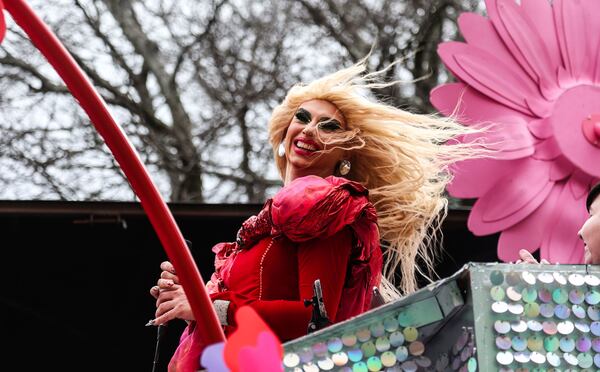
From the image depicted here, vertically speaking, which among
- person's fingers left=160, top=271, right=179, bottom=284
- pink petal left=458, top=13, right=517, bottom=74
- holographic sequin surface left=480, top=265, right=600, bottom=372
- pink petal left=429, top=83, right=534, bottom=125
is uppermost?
pink petal left=458, top=13, right=517, bottom=74

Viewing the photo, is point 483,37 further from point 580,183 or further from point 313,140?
point 313,140

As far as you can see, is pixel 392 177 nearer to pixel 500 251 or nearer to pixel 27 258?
pixel 500 251

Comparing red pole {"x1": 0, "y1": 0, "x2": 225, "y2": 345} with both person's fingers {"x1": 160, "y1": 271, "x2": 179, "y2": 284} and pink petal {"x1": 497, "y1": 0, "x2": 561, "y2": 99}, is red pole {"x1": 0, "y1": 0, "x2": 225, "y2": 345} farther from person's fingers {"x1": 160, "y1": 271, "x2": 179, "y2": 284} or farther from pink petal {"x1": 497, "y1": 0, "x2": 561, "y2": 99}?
pink petal {"x1": 497, "y1": 0, "x2": 561, "y2": 99}

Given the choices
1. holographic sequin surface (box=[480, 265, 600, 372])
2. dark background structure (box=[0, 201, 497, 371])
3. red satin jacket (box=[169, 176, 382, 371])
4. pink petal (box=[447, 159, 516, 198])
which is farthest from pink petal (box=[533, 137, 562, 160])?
holographic sequin surface (box=[480, 265, 600, 372])

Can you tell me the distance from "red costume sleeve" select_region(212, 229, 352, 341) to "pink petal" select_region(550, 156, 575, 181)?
6.14ft

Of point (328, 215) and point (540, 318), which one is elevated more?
point (328, 215)

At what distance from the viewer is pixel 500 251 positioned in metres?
4.54

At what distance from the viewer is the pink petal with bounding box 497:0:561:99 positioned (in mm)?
4703

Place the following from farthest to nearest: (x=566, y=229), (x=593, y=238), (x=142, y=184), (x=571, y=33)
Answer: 1. (x=571, y=33)
2. (x=566, y=229)
3. (x=593, y=238)
4. (x=142, y=184)

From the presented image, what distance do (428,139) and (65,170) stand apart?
253 centimetres

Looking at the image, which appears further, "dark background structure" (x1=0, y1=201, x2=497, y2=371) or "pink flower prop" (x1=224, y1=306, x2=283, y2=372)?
"dark background structure" (x1=0, y1=201, x2=497, y2=371)

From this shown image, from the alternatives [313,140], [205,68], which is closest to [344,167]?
[313,140]

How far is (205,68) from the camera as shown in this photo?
635cm

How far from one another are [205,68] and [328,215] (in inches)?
142
